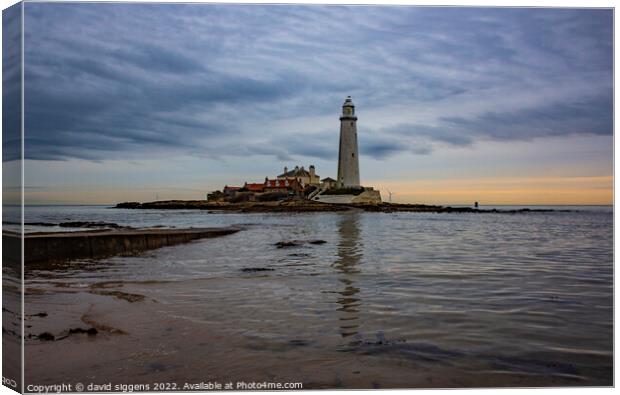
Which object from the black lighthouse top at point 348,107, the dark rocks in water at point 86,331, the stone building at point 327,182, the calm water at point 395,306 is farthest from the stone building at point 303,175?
the dark rocks in water at point 86,331

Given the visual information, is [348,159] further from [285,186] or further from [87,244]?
[87,244]

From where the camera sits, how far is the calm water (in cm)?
441

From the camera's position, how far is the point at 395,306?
620 cm

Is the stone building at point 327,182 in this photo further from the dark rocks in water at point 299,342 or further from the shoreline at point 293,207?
the dark rocks in water at point 299,342

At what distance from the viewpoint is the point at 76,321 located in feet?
17.3

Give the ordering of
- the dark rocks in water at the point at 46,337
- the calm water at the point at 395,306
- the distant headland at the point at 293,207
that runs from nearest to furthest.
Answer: the calm water at the point at 395,306 < the dark rocks in water at the point at 46,337 < the distant headland at the point at 293,207

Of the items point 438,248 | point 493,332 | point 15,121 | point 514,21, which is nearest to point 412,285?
point 493,332

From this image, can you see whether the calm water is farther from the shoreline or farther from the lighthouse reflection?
the shoreline

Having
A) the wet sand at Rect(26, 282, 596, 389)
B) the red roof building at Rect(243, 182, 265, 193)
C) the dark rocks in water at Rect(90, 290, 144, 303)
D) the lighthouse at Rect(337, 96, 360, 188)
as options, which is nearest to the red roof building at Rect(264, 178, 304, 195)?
the red roof building at Rect(243, 182, 265, 193)

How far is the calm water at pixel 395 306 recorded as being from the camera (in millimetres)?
4410

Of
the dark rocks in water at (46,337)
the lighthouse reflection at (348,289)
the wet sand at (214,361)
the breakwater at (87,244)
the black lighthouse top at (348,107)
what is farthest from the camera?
the breakwater at (87,244)

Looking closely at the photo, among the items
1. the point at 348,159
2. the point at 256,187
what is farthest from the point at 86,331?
the point at 256,187

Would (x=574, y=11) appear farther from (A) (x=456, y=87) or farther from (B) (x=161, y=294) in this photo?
(B) (x=161, y=294)

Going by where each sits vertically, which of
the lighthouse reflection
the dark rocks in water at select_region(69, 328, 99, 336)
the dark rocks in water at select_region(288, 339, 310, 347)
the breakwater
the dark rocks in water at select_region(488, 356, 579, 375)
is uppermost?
the breakwater
